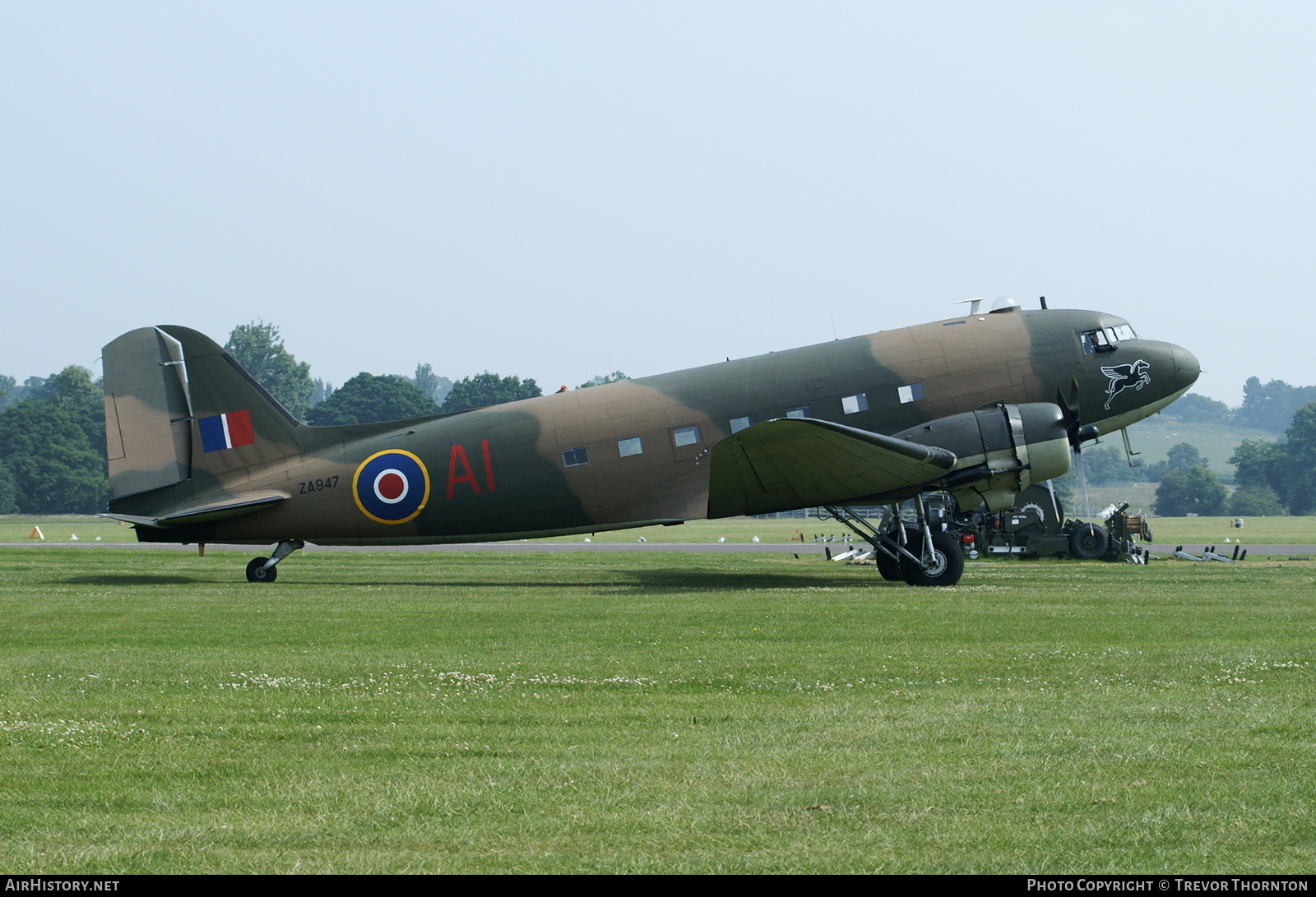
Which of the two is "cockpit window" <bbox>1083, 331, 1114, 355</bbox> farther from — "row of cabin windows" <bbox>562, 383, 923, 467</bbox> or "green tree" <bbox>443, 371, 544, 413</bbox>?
"green tree" <bbox>443, 371, 544, 413</bbox>

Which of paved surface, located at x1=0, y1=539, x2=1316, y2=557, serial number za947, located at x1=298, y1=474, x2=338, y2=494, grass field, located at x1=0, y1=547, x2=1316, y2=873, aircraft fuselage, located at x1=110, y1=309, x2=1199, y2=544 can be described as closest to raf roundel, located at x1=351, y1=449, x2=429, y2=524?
aircraft fuselage, located at x1=110, y1=309, x2=1199, y2=544

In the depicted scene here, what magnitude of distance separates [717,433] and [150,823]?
17141mm

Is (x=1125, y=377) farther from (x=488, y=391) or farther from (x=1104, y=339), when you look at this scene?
(x=488, y=391)

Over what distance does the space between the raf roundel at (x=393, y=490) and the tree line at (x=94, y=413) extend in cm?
5001

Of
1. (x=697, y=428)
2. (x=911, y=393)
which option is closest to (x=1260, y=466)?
(x=911, y=393)

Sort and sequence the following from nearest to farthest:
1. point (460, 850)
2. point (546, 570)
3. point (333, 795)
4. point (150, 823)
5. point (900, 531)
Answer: point (460, 850), point (150, 823), point (333, 795), point (900, 531), point (546, 570)

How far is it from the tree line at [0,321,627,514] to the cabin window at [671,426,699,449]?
169 feet

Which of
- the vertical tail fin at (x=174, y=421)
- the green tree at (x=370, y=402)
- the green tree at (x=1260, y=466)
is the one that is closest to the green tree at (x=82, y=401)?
the green tree at (x=370, y=402)

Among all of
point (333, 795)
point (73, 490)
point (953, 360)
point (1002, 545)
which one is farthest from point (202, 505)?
point (73, 490)

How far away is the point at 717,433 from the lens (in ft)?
74.9

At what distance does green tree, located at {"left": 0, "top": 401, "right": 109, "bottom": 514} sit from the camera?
357 ft

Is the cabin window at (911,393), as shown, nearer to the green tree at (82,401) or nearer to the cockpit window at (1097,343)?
the cockpit window at (1097,343)

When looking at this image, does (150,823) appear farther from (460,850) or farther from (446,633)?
(446,633)

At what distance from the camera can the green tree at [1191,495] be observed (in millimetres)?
124000
